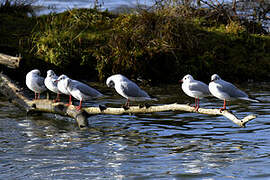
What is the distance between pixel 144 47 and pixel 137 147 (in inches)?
270

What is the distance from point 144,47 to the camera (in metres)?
14.8

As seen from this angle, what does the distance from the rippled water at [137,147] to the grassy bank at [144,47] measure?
3565 millimetres

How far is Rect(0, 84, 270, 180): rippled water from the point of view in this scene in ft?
22.5

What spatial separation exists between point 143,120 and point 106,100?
2.23 metres

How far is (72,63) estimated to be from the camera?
15141mm

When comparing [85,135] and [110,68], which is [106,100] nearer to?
[110,68]

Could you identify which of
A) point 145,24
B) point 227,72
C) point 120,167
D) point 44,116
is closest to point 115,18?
point 145,24

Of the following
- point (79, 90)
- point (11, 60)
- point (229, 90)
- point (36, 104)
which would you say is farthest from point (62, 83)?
point (229, 90)

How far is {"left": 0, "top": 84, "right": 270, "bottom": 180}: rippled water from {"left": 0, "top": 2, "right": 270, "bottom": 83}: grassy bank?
357 centimetres

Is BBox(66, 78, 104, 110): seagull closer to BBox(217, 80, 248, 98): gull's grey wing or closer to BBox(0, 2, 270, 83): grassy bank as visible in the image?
BBox(217, 80, 248, 98): gull's grey wing

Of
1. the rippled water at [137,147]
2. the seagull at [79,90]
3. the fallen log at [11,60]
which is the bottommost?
the rippled water at [137,147]

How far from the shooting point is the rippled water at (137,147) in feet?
22.5

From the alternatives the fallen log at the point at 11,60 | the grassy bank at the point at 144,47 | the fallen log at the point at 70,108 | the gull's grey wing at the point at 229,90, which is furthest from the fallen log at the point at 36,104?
the grassy bank at the point at 144,47

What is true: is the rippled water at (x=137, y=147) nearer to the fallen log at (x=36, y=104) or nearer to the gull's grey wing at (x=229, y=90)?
the fallen log at (x=36, y=104)
